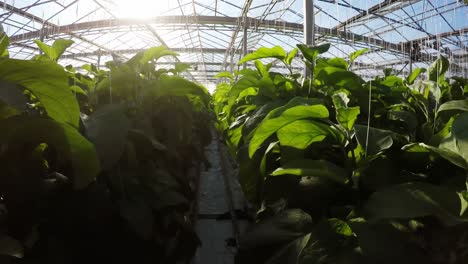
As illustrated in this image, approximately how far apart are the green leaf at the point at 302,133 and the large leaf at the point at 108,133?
0.29 meters

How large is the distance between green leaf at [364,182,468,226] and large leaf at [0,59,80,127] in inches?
18.0

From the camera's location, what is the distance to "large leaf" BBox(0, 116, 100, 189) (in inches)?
18.1

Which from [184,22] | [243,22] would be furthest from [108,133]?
[184,22]

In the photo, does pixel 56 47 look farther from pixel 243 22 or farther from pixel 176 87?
pixel 243 22

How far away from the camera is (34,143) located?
1.82 feet

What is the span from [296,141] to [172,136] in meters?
0.60

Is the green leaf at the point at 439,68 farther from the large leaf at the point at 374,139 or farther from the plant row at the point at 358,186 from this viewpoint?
the large leaf at the point at 374,139

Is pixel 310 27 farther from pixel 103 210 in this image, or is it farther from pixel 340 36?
pixel 340 36

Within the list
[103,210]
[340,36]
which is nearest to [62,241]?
[103,210]

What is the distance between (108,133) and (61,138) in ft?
0.43

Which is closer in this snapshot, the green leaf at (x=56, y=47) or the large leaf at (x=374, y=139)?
the large leaf at (x=374, y=139)

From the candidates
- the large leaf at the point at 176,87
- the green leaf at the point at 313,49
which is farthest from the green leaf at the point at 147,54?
the green leaf at the point at 313,49

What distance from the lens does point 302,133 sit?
0.64m

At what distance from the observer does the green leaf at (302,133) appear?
623 mm
